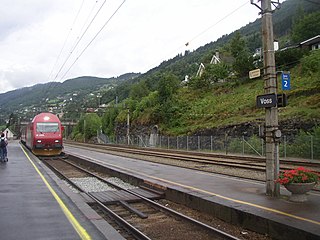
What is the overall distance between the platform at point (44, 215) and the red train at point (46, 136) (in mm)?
16880

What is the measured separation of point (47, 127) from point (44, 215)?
75.2 feet

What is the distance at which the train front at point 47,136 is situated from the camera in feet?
95.8

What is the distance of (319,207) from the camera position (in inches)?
331

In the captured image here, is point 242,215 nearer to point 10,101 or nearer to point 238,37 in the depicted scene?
point 238,37

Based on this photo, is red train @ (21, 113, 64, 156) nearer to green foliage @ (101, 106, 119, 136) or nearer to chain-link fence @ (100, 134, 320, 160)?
chain-link fence @ (100, 134, 320, 160)

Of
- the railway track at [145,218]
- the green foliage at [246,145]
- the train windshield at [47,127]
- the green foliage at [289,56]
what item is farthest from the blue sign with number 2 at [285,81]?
the green foliage at [289,56]

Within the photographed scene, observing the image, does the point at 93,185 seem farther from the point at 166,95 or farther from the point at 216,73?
the point at 216,73

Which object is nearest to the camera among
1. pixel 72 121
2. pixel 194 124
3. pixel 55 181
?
pixel 55 181

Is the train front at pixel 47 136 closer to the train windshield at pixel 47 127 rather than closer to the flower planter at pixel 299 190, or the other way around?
the train windshield at pixel 47 127

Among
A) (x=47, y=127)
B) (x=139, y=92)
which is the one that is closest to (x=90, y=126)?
(x=139, y=92)

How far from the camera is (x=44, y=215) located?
26.5ft

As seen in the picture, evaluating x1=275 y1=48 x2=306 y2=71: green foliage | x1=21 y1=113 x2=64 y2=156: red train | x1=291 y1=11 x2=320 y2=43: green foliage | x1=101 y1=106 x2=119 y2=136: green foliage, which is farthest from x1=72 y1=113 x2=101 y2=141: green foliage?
x1=21 y1=113 x2=64 y2=156: red train

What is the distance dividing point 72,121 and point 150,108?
2030 inches

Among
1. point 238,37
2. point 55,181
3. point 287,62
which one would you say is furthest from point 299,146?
point 238,37
